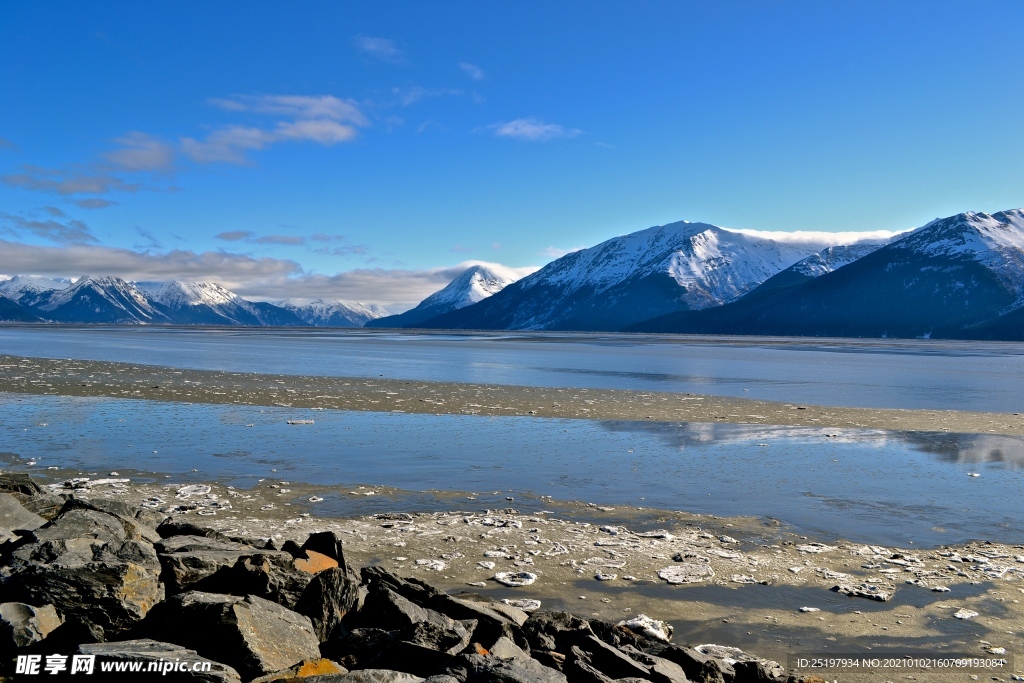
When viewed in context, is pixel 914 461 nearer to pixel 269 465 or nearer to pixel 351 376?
pixel 269 465

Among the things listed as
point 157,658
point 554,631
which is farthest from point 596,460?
point 157,658

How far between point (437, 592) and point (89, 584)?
13.5ft

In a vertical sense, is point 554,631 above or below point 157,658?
below

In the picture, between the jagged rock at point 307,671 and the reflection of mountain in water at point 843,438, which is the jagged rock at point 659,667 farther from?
the reflection of mountain in water at point 843,438

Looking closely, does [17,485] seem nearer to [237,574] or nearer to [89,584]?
[89,584]

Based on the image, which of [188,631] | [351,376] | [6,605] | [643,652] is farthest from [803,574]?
[351,376]

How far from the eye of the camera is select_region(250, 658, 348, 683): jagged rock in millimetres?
6926

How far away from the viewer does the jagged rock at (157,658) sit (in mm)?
6824

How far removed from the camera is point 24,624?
7.61 m

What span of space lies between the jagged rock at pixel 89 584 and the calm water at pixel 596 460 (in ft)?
23.4

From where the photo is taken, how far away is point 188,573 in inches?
370

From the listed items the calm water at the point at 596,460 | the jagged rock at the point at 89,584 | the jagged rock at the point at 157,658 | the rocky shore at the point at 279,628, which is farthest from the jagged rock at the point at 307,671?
the calm water at the point at 596,460

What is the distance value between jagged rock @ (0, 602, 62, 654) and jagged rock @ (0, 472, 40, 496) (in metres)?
7.50

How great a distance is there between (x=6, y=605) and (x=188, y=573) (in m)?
2.03
